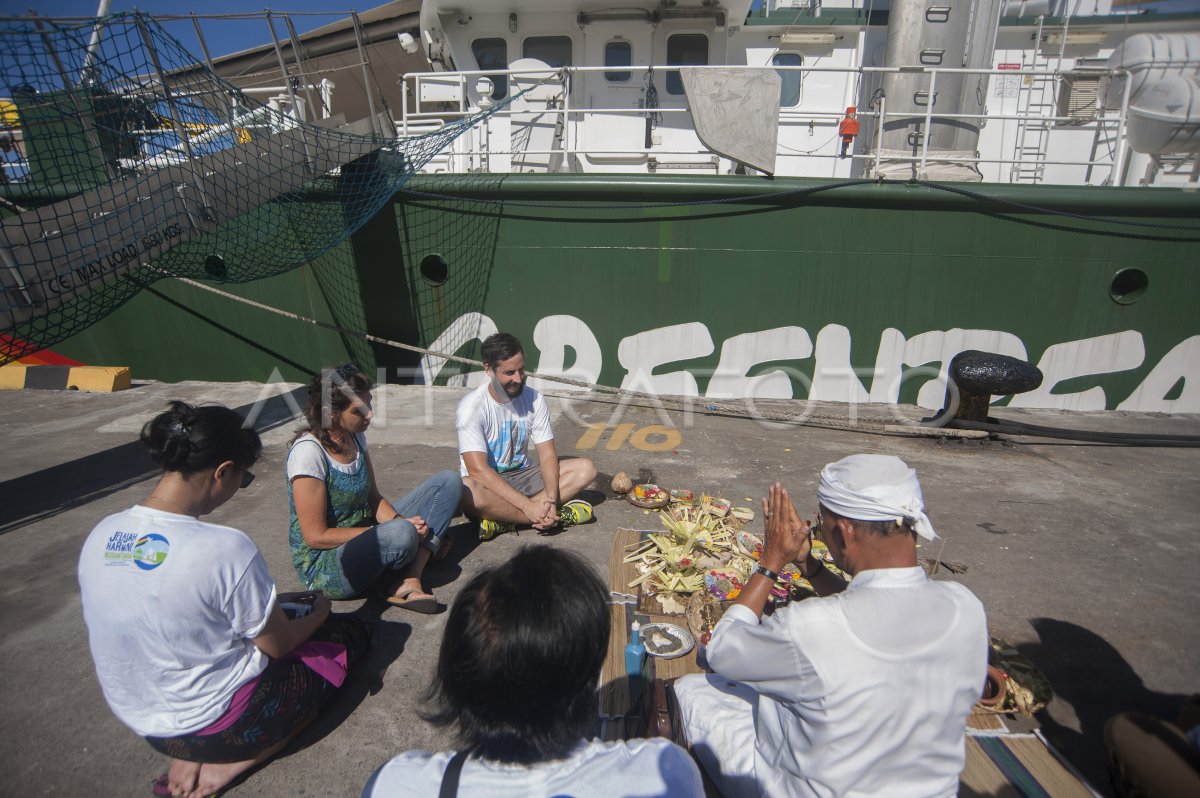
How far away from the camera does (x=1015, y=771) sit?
2.17 meters

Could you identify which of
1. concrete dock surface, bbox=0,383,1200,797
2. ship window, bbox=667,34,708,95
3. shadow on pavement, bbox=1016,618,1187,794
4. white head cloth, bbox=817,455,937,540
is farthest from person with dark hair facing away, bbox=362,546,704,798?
ship window, bbox=667,34,708,95

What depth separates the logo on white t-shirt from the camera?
1779 mm

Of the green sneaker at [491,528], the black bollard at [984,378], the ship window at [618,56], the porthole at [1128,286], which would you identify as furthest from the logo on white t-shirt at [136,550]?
the porthole at [1128,286]

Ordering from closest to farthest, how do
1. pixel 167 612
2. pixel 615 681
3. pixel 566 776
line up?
pixel 566 776
pixel 167 612
pixel 615 681

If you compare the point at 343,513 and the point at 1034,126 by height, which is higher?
the point at 1034,126

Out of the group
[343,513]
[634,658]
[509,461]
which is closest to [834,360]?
[509,461]

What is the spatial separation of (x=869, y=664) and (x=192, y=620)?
182 centimetres

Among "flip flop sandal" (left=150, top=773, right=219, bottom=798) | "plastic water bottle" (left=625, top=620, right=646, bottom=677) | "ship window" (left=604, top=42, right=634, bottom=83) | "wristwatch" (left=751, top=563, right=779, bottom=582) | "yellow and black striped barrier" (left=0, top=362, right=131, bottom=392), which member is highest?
"ship window" (left=604, top=42, right=634, bottom=83)

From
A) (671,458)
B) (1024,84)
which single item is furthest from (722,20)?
(671,458)

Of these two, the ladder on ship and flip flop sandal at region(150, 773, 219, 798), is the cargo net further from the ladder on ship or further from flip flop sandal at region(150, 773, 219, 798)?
the ladder on ship

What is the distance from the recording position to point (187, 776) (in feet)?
6.91

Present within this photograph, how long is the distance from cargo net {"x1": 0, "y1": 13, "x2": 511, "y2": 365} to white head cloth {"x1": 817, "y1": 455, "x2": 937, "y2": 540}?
4.61m

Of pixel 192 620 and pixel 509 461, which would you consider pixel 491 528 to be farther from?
pixel 192 620

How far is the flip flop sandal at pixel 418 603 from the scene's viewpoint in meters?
3.08
